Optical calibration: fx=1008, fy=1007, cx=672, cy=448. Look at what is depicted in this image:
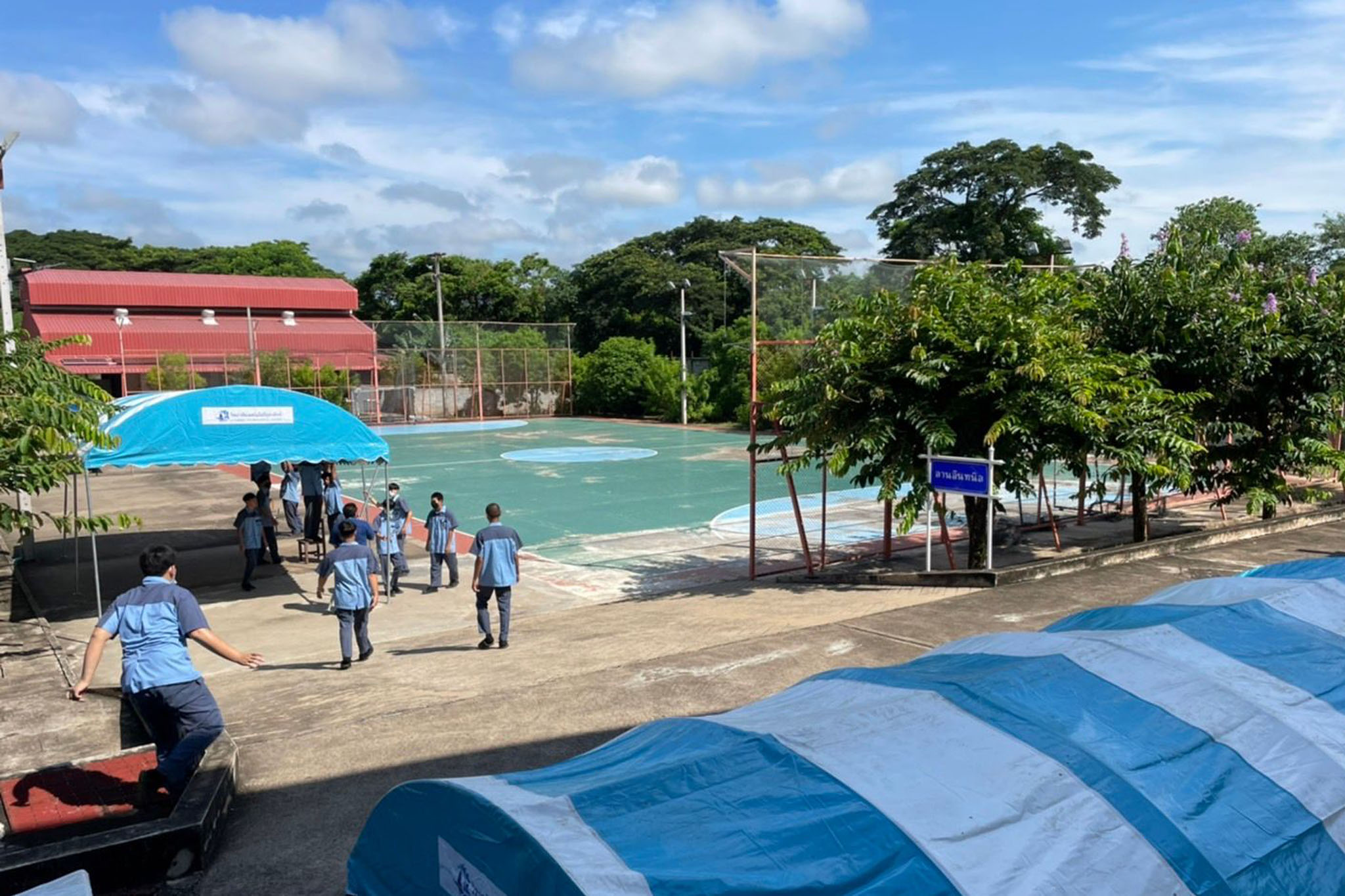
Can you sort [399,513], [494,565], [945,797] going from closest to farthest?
1. [945,797]
2. [494,565]
3. [399,513]

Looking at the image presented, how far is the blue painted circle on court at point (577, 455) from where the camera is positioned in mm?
33688

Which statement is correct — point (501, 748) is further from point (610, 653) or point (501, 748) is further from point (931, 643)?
point (931, 643)

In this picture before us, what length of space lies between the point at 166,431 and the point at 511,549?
19.3 ft

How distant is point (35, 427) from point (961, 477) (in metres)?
9.70

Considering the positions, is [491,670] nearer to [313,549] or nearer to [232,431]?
[232,431]

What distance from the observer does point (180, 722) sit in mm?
6477

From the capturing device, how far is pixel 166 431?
13.4 m

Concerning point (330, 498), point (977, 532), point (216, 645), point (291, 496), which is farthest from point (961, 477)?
point (291, 496)

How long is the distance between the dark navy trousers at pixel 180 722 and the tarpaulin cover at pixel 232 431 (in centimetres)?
715

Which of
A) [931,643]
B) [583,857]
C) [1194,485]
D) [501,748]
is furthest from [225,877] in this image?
[1194,485]

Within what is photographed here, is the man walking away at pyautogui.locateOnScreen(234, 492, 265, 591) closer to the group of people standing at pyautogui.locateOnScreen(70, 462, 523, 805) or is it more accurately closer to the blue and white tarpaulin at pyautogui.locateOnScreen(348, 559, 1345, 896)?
the group of people standing at pyautogui.locateOnScreen(70, 462, 523, 805)

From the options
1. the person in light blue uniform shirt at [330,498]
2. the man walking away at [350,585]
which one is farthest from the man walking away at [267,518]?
the man walking away at [350,585]

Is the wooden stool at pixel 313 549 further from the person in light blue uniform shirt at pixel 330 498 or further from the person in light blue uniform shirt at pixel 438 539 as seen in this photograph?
the person in light blue uniform shirt at pixel 438 539

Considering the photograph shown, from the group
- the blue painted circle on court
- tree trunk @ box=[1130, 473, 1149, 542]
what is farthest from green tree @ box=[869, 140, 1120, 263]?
tree trunk @ box=[1130, 473, 1149, 542]
